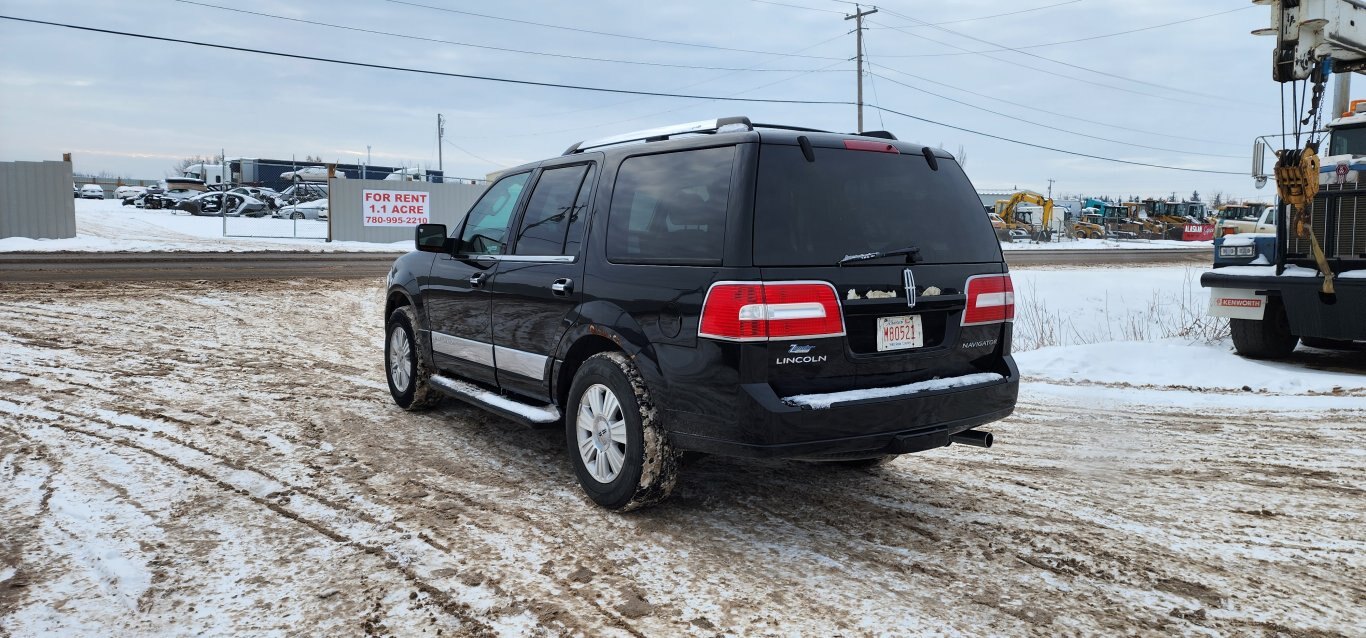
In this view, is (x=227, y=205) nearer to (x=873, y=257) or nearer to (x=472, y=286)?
(x=472, y=286)

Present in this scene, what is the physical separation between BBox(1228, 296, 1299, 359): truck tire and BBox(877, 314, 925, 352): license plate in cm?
768

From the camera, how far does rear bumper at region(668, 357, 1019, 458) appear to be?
385 centimetres

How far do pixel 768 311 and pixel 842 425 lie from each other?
23.8 inches

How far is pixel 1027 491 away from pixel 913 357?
54.1 inches

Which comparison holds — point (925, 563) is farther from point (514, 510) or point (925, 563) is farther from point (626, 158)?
point (626, 158)

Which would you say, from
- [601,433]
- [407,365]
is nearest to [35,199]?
[407,365]

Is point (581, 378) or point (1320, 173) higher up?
point (1320, 173)

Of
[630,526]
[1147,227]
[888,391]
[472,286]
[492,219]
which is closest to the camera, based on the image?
[888,391]

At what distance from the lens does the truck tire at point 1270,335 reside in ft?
32.8

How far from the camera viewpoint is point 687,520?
177 inches

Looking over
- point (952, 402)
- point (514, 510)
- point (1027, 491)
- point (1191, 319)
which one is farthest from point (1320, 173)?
point (514, 510)

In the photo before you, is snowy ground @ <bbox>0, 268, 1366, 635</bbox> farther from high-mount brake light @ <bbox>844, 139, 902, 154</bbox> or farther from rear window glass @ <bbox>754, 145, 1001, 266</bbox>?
high-mount brake light @ <bbox>844, 139, 902, 154</bbox>

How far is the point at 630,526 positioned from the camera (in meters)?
4.37

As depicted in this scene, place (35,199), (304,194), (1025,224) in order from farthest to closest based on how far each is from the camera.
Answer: (1025,224) < (304,194) < (35,199)
